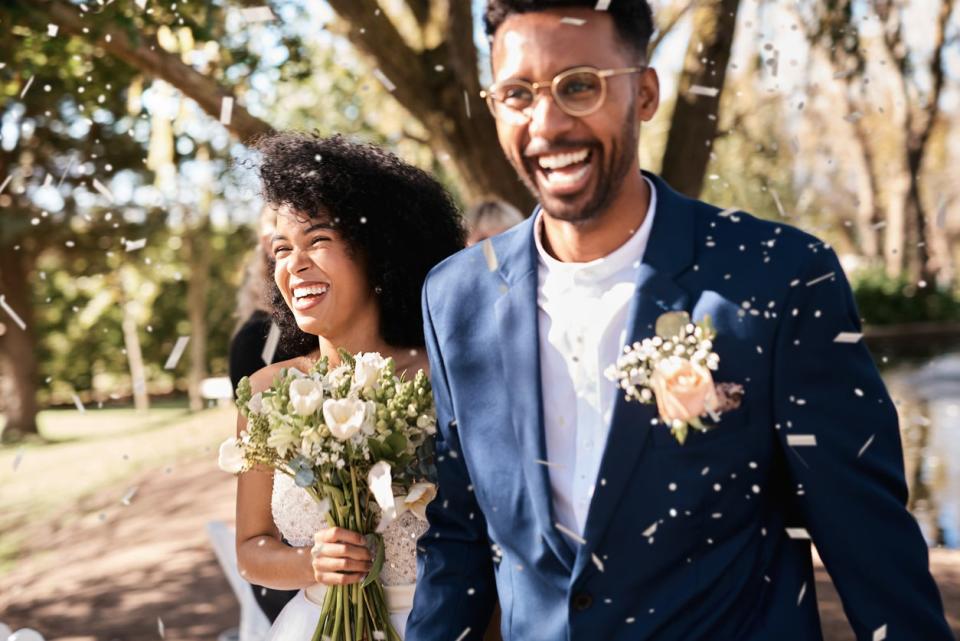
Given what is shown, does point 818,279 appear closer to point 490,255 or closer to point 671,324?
point 671,324

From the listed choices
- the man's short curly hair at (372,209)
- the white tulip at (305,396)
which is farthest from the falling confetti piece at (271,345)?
the white tulip at (305,396)

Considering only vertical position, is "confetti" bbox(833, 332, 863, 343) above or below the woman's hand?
above

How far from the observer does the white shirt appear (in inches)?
79.9

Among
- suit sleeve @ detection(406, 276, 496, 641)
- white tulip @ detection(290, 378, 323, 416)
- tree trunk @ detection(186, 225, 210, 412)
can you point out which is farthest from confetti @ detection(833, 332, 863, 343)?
tree trunk @ detection(186, 225, 210, 412)

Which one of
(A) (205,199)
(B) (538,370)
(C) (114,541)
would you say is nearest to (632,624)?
(B) (538,370)

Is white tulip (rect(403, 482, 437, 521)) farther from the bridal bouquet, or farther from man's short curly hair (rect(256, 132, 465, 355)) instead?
man's short curly hair (rect(256, 132, 465, 355))

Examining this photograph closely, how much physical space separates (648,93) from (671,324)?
445 mm

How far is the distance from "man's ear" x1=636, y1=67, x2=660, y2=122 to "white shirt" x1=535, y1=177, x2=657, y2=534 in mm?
169

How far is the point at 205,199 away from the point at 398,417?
16.7 metres

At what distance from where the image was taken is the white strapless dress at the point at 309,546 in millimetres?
2730

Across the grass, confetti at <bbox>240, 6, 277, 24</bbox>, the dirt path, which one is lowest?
the grass

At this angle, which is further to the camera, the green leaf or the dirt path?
the dirt path

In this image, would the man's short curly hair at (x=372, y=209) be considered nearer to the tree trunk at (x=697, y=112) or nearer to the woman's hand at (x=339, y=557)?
the woman's hand at (x=339, y=557)

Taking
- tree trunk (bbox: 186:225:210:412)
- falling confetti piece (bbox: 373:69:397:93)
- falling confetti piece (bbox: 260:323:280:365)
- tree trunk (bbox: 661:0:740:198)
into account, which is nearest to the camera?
falling confetti piece (bbox: 260:323:280:365)
